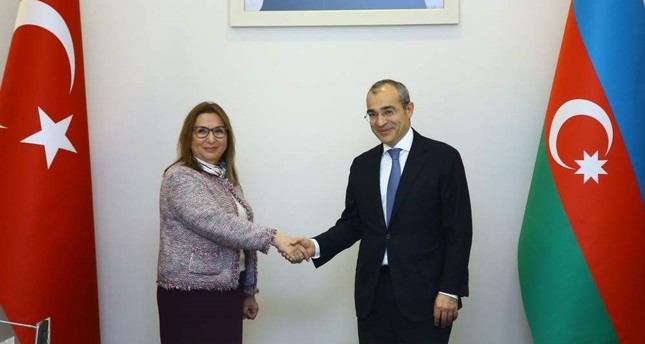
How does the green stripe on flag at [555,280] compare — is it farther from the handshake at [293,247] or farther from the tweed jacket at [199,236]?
the tweed jacket at [199,236]

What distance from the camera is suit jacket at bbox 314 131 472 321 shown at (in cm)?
218

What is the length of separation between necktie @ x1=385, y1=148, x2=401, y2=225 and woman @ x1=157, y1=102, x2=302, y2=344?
434 millimetres

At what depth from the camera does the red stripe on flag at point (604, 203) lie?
2.28 metres

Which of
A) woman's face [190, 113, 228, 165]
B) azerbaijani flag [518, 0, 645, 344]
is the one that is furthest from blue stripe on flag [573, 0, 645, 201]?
woman's face [190, 113, 228, 165]

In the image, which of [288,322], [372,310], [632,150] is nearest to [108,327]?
[288,322]

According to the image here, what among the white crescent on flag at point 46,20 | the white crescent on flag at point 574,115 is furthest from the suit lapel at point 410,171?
the white crescent on flag at point 46,20

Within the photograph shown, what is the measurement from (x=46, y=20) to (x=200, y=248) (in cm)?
115

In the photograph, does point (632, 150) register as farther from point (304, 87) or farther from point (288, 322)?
→ point (288, 322)

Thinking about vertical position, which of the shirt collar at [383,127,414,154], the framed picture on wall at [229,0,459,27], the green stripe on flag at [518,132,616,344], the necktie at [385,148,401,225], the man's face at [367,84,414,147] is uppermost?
the framed picture on wall at [229,0,459,27]

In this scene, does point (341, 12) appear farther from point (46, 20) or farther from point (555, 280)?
point (555, 280)

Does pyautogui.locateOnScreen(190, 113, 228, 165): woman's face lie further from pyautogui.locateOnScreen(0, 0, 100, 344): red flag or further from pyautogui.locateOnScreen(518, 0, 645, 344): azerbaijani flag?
pyautogui.locateOnScreen(518, 0, 645, 344): azerbaijani flag

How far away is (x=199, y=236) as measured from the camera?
227 cm

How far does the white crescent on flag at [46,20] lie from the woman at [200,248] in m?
0.67

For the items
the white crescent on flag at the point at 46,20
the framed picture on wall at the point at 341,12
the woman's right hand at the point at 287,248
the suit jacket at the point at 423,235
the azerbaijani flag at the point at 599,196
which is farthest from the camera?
the framed picture on wall at the point at 341,12
